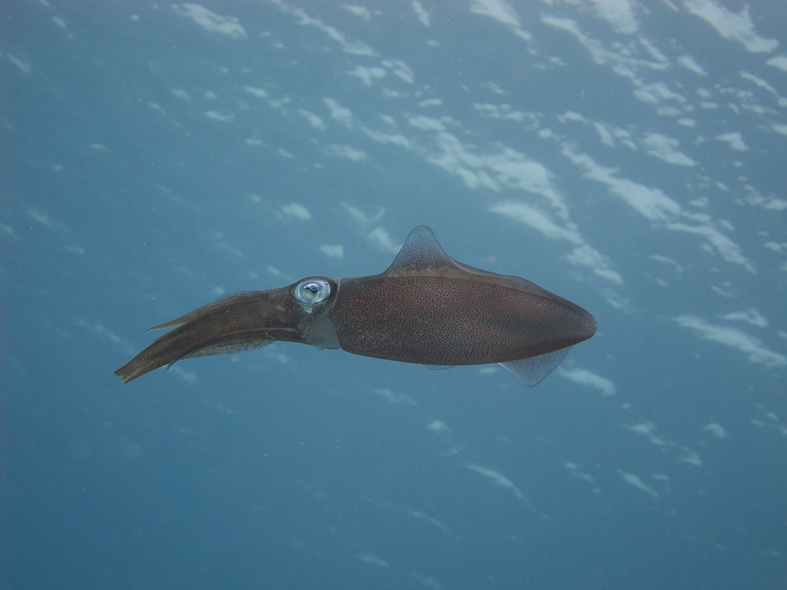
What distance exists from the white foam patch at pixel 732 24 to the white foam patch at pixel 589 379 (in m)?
10.1

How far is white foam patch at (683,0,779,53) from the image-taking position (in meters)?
9.77

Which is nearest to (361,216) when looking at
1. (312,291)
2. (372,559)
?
(312,291)

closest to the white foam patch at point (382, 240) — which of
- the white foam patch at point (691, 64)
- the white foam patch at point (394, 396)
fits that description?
the white foam patch at point (394, 396)

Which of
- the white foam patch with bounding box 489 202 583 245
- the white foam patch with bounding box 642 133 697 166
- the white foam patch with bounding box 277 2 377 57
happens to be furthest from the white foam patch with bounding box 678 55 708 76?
the white foam patch with bounding box 277 2 377 57

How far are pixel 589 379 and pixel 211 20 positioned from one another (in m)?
15.3

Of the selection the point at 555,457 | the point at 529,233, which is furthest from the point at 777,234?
the point at 555,457

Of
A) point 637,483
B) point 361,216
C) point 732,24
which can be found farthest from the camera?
point 637,483

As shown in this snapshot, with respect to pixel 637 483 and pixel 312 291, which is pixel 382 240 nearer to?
pixel 312 291

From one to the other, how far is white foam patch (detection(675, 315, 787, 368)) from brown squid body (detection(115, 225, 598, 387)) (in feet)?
50.3

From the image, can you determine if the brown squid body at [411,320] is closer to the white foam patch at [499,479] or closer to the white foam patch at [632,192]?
the white foam patch at [632,192]

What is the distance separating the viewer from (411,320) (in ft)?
4.79

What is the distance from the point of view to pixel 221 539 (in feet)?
124

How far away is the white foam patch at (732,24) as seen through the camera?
977 centimetres

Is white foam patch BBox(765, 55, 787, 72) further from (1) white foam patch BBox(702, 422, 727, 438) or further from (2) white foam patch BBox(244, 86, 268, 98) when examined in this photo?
(1) white foam patch BBox(702, 422, 727, 438)
